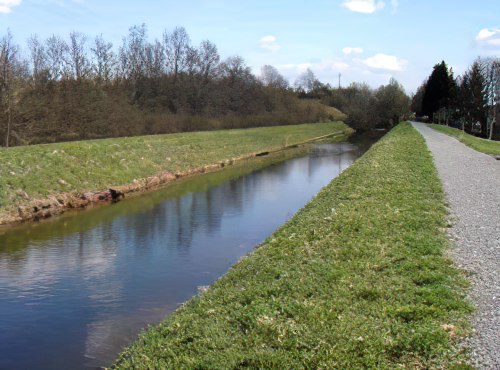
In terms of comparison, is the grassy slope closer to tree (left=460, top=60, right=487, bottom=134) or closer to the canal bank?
the canal bank

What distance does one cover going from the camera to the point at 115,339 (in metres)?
7.02

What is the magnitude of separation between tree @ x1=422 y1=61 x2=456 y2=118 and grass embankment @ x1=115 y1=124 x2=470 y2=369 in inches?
2110

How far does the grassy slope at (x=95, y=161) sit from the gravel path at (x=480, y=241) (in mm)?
13011

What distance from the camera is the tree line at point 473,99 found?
47594 millimetres

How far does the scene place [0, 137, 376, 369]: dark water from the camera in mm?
7117

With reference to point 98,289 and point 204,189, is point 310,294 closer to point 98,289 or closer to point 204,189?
point 98,289

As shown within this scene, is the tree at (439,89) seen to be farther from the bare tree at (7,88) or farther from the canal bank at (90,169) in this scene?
the bare tree at (7,88)

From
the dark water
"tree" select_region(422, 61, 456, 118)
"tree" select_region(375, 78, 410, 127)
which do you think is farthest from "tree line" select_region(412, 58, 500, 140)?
the dark water

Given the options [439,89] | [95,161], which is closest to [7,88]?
[95,161]

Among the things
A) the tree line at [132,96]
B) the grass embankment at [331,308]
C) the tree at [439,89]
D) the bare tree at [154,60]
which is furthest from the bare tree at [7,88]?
the tree at [439,89]

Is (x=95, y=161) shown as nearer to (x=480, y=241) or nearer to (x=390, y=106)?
(x=480, y=241)

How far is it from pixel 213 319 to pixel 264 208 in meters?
11.2

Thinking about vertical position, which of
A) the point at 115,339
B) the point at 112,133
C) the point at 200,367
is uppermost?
the point at 112,133

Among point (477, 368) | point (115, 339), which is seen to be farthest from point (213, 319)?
point (477, 368)
